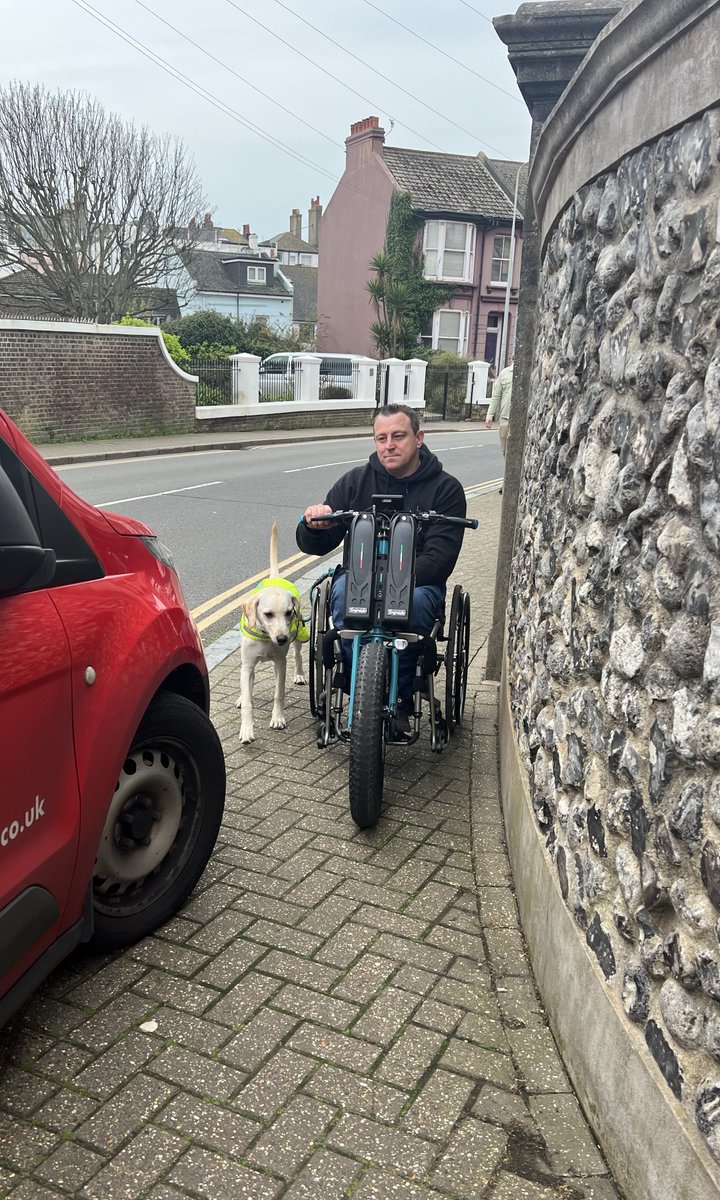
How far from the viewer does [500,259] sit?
43.0 m

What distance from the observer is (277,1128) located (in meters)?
2.47

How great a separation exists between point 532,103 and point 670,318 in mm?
3860

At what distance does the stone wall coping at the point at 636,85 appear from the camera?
6.59 feet

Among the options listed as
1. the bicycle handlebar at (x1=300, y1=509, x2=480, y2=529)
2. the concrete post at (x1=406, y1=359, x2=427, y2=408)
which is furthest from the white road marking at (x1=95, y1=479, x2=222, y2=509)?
the concrete post at (x1=406, y1=359, x2=427, y2=408)

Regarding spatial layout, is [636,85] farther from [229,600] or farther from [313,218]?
[313,218]

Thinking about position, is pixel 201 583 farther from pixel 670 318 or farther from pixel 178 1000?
pixel 670 318

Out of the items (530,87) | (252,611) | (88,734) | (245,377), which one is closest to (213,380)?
(245,377)

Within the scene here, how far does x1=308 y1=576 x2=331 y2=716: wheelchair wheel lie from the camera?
4.82 meters

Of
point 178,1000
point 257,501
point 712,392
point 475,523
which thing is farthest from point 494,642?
point 257,501

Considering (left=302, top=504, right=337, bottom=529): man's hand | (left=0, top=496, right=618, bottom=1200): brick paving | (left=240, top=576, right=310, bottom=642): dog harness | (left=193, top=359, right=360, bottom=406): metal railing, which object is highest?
(left=193, top=359, right=360, bottom=406): metal railing

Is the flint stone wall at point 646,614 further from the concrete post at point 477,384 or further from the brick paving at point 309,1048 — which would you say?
the concrete post at point 477,384

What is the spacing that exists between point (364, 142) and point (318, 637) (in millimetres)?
43397

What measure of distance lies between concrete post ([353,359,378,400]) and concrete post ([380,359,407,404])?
1120 millimetres

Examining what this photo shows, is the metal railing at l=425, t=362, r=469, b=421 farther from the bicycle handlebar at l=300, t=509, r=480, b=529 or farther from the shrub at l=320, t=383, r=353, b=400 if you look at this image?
the bicycle handlebar at l=300, t=509, r=480, b=529
